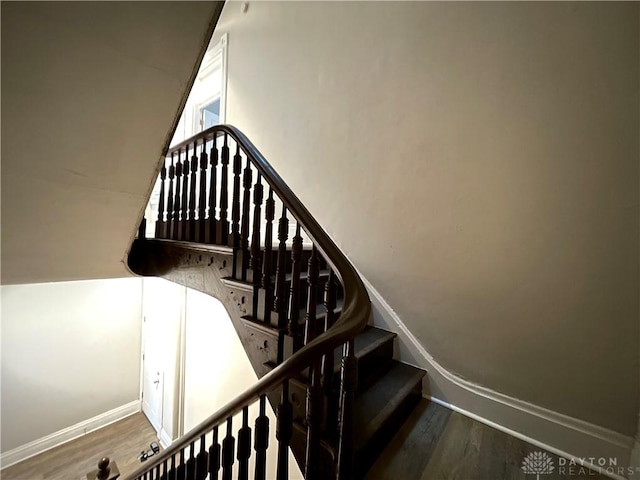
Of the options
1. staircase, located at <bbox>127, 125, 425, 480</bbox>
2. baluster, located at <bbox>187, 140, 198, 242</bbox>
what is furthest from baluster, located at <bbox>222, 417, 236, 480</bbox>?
baluster, located at <bbox>187, 140, 198, 242</bbox>

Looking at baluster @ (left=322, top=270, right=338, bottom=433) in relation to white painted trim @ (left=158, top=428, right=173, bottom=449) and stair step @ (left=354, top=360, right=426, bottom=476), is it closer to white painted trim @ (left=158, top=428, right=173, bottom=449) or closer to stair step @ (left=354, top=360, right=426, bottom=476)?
stair step @ (left=354, top=360, right=426, bottom=476)

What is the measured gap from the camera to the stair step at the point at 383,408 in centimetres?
101

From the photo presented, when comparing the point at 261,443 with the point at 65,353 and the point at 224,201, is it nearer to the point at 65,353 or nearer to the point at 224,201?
the point at 224,201

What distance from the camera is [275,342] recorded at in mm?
1180

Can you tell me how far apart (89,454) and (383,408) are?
443 centimetres

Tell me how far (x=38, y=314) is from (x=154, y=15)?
4.36m

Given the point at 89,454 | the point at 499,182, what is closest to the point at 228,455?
the point at 499,182

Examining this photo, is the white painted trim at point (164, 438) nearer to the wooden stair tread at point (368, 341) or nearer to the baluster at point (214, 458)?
the baluster at point (214, 458)

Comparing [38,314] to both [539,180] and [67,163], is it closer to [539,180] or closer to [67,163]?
[67,163]

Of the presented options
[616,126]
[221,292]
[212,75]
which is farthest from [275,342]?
[212,75]

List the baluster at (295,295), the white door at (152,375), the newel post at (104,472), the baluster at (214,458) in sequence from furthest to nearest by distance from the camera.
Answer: the white door at (152,375) < the newel post at (104,472) < the baluster at (295,295) < the baluster at (214,458)

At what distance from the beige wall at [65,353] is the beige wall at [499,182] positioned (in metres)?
3.90

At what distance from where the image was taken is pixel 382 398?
1.25 metres

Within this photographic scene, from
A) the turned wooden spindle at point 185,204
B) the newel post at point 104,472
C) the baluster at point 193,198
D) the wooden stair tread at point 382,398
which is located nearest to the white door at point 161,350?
the newel post at point 104,472
